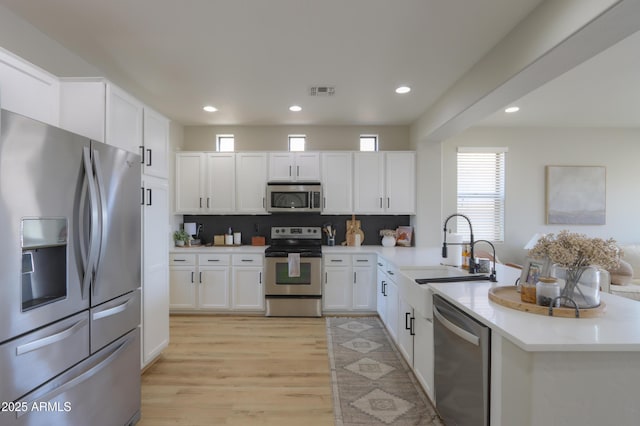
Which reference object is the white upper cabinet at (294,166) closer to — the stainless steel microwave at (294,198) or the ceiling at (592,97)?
the stainless steel microwave at (294,198)

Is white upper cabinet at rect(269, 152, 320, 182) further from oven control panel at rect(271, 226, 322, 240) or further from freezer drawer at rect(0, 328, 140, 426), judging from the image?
freezer drawer at rect(0, 328, 140, 426)

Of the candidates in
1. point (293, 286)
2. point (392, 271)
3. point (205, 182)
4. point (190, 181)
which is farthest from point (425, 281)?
point (190, 181)

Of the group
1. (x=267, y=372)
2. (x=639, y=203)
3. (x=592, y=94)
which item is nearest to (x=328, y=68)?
(x=267, y=372)

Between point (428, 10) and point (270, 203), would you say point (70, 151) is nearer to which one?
point (428, 10)

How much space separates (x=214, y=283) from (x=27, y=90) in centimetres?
291

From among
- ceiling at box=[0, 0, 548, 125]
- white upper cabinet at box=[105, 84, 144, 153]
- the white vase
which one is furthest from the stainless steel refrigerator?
the white vase

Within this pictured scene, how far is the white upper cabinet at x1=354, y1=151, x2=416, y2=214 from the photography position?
4490mm

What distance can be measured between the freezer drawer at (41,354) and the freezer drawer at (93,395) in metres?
0.05

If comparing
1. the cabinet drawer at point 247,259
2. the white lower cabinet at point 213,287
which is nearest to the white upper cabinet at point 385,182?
the cabinet drawer at point 247,259

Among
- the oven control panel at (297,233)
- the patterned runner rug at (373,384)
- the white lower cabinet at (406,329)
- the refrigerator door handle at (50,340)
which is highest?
the oven control panel at (297,233)

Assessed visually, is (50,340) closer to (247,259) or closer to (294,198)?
(247,259)

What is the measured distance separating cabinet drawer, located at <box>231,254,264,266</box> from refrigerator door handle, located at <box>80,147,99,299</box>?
8.32 ft

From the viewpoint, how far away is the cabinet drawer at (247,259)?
4.16 meters

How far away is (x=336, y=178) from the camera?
14.8ft
